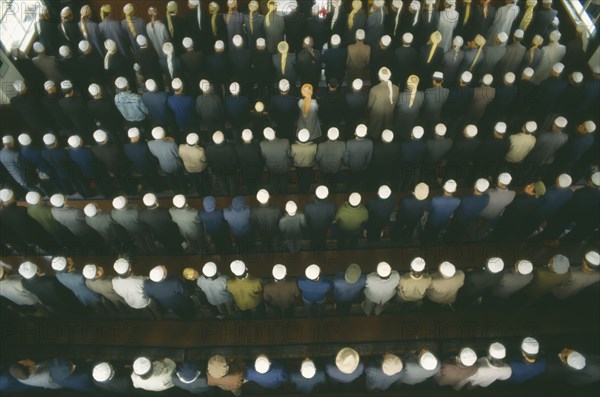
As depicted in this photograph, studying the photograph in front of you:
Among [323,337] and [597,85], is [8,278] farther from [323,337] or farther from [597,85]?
[597,85]

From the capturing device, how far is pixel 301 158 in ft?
19.8

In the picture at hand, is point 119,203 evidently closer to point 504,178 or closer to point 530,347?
point 504,178

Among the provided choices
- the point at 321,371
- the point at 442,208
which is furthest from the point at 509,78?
the point at 321,371

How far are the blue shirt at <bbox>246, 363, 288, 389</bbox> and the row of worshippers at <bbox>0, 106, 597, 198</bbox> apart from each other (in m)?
2.70

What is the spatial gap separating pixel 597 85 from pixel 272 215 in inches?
Result: 196

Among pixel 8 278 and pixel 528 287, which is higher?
pixel 8 278

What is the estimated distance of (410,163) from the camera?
20.1 feet

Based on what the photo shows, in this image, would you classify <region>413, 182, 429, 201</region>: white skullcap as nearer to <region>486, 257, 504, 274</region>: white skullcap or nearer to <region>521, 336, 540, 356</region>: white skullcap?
<region>486, 257, 504, 274</region>: white skullcap

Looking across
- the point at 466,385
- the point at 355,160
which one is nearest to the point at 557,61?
the point at 355,160

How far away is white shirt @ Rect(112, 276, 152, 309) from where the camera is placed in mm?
5031

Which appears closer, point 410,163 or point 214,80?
point 410,163

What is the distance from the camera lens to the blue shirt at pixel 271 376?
15.0 ft

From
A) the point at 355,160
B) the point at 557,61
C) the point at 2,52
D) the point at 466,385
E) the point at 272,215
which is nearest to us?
the point at 466,385

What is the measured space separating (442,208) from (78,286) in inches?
175
